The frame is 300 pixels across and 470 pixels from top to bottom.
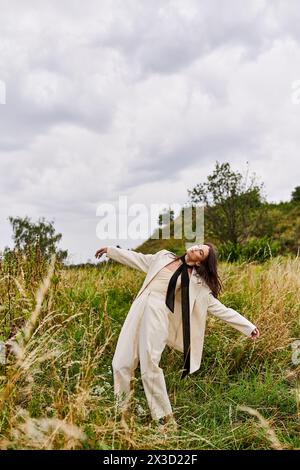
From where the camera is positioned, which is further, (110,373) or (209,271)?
(110,373)

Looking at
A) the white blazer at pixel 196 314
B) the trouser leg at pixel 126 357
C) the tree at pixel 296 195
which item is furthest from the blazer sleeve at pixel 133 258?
the tree at pixel 296 195

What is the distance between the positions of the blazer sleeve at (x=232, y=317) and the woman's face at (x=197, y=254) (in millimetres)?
328

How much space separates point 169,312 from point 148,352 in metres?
0.48

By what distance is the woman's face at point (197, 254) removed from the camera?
17.1 feet

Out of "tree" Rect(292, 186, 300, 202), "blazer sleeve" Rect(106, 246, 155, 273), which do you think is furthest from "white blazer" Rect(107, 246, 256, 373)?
"tree" Rect(292, 186, 300, 202)

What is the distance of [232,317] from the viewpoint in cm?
521

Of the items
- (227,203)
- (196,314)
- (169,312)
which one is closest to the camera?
(169,312)

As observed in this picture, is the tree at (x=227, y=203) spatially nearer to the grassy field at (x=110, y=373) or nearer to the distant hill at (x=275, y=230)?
the distant hill at (x=275, y=230)

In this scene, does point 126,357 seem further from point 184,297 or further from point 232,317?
point 232,317

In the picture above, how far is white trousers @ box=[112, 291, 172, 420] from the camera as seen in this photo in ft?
15.6

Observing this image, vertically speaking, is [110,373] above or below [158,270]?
below

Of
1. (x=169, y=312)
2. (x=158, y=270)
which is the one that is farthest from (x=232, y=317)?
(x=158, y=270)

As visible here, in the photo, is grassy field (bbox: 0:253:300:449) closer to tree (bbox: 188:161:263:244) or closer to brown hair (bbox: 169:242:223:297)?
brown hair (bbox: 169:242:223:297)
